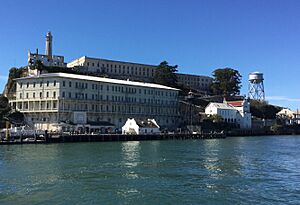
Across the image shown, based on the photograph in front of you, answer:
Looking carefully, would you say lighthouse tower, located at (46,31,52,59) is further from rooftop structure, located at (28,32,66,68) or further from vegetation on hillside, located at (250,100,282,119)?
vegetation on hillside, located at (250,100,282,119)

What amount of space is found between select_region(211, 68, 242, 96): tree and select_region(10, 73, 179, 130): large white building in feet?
160

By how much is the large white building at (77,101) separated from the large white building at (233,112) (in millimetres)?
24386

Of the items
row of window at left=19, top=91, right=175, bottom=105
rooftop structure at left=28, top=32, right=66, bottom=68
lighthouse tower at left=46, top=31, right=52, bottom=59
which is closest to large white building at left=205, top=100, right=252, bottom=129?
row of window at left=19, top=91, right=175, bottom=105

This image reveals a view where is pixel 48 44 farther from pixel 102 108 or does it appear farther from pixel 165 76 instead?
pixel 102 108

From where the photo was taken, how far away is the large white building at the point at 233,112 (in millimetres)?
118500

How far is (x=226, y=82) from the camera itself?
142 metres

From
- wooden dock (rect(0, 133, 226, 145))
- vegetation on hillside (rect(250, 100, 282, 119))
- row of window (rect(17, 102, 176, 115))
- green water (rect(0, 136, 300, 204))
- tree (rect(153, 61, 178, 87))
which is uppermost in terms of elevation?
tree (rect(153, 61, 178, 87))

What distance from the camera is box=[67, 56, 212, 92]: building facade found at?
12344 cm

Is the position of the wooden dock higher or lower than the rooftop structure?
lower

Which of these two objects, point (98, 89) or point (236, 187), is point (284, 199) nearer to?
point (236, 187)

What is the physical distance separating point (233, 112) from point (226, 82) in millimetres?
21683

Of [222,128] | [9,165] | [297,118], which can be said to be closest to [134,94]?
[222,128]

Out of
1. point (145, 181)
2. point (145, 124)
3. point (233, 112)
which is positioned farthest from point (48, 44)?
point (145, 181)

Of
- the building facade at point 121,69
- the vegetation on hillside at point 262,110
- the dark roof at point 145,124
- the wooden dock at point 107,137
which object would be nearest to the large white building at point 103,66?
the building facade at point 121,69
